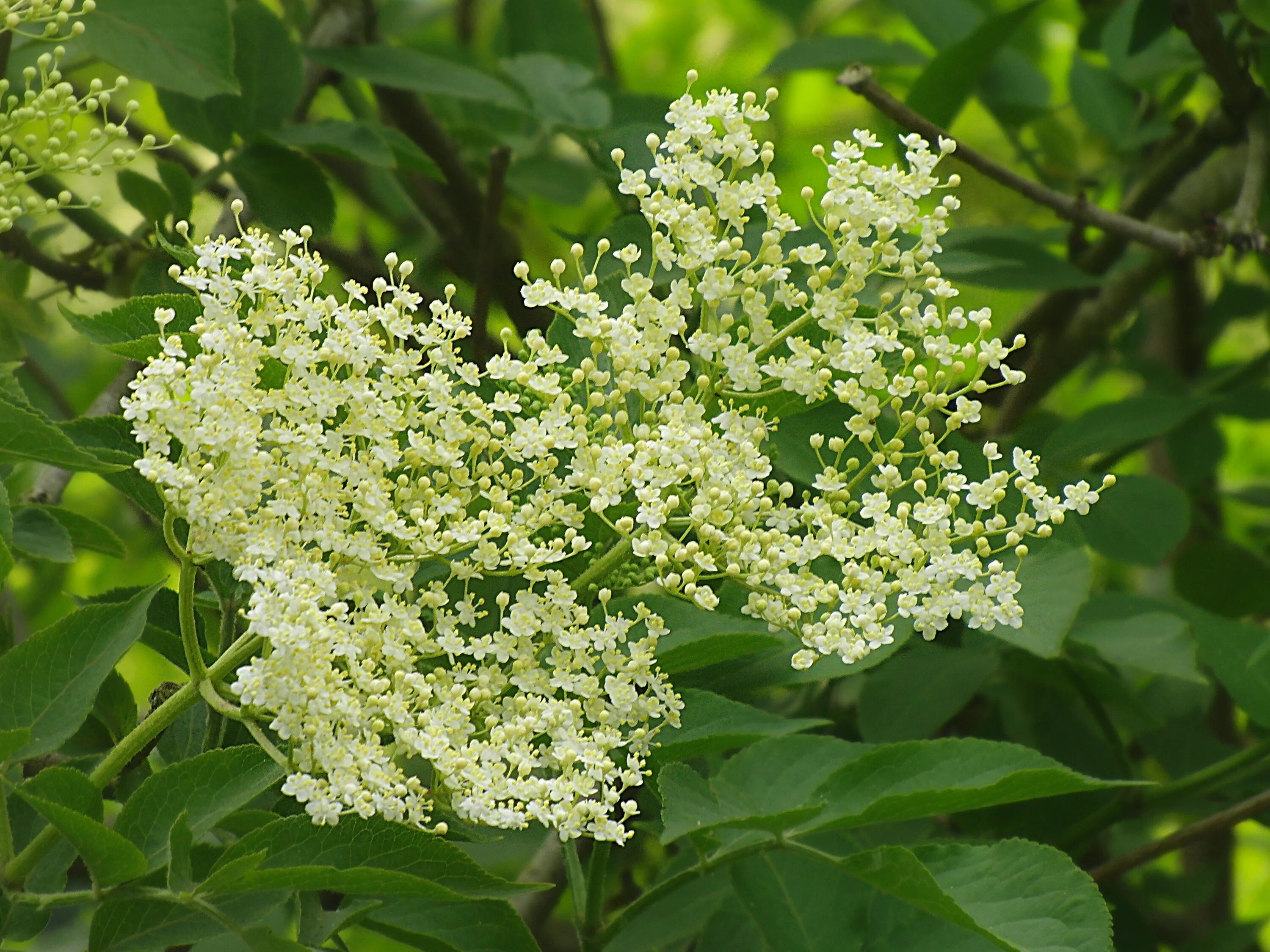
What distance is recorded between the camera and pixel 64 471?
77.6 inches

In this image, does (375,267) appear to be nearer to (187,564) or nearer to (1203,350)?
(187,564)

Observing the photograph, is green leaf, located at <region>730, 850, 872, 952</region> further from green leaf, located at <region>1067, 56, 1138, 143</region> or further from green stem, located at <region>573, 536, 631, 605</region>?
green leaf, located at <region>1067, 56, 1138, 143</region>

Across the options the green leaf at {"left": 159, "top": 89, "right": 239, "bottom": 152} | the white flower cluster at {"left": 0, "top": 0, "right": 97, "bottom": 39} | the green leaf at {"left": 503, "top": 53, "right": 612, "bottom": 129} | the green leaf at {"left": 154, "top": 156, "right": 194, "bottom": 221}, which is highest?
the white flower cluster at {"left": 0, "top": 0, "right": 97, "bottom": 39}

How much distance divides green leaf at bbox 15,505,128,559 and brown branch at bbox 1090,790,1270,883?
1.38m

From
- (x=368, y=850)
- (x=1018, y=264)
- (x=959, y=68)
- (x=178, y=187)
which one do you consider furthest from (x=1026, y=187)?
(x=368, y=850)

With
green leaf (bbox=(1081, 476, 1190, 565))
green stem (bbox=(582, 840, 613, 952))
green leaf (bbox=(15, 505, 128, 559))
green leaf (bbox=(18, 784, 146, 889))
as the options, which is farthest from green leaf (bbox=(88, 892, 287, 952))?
Answer: green leaf (bbox=(1081, 476, 1190, 565))

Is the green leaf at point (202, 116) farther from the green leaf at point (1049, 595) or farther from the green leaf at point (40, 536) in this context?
the green leaf at point (1049, 595)

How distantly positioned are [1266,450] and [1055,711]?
288 centimetres

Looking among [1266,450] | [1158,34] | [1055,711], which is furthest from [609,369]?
[1266,450]

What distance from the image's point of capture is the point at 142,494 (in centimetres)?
134

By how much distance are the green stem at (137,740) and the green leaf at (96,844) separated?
0.05 metres

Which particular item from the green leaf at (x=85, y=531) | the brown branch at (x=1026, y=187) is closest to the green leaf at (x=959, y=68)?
the brown branch at (x=1026, y=187)

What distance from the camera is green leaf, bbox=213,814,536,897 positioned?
3.78ft

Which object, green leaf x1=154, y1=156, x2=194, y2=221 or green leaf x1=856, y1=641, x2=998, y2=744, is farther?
green leaf x1=154, y1=156, x2=194, y2=221
